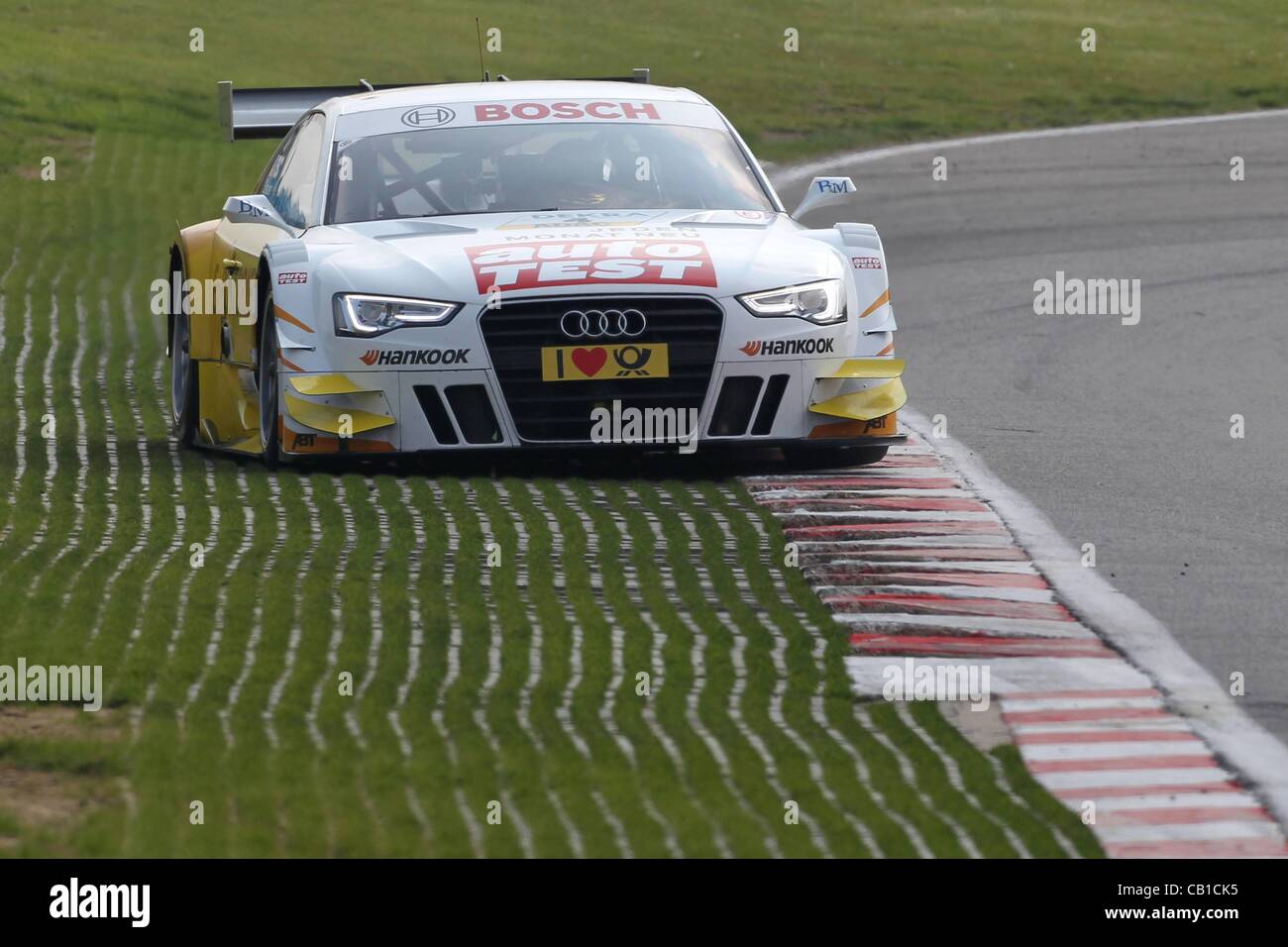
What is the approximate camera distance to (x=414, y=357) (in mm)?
9109

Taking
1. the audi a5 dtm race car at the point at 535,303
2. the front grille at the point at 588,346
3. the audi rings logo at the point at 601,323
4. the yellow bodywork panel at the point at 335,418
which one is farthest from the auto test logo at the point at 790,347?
the yellow bodywork panel at the point at 335,418

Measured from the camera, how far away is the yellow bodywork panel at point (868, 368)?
9.39 metres

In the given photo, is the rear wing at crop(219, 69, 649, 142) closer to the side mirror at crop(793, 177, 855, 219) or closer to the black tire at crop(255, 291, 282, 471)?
the side mirror at crop(793, 177, 855, 219)

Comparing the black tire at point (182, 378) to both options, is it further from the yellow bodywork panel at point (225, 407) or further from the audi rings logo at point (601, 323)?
the audi rings logo at point (601, 323)

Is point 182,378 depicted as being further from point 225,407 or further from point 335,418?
point 335,418

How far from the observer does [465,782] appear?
5410mm

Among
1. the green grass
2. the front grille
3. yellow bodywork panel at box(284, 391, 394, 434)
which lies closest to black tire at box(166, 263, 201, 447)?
the green grass

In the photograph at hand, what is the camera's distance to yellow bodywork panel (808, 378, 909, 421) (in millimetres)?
9414

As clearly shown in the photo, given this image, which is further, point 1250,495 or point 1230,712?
point 1250,495

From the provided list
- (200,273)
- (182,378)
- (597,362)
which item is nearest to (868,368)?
(597,362)

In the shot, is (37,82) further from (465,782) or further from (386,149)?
(465,782)
